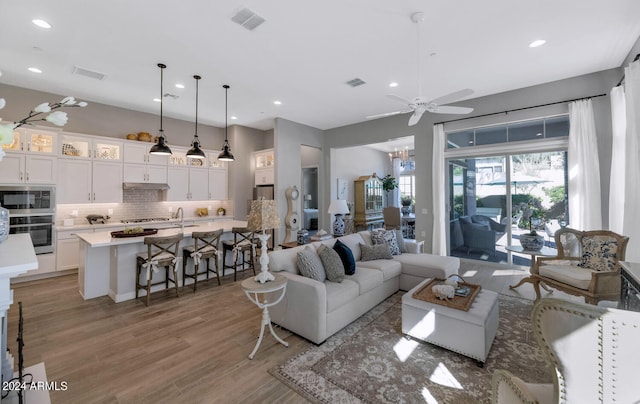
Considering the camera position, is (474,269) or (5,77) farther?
(474,269)

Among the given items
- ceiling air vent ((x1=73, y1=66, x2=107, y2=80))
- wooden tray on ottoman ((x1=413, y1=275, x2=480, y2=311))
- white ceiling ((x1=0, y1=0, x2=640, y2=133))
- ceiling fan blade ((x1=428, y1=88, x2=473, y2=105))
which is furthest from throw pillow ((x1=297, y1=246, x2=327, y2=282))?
ceiling air vent ((x1=73, y1=66, x2=107, y2=80))

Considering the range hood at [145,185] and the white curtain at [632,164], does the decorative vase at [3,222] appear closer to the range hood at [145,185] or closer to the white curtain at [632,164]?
the range hood at [145,185]

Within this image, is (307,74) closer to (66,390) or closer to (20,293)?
(66,390)

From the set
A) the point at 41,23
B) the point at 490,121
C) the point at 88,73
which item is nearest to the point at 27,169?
the point at 88,73

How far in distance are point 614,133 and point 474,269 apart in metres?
2.89

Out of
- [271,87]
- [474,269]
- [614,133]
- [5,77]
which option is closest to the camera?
[614,133]

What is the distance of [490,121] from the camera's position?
207 inches

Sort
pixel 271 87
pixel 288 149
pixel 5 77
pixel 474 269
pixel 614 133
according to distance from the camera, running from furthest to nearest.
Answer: pixel 288 149 < pixel 474 269 < pixel 271 87 < pixel 5 77 < pixel 614 133

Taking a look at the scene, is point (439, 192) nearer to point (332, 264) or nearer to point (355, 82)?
point (355, 82)

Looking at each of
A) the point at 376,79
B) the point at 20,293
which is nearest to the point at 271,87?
the point at 376,79

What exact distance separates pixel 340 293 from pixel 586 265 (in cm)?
314

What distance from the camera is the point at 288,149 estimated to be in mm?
6766

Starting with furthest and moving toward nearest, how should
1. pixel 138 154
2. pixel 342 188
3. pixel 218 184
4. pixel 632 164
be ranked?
pixel 342 188
pixel 218 184
pixel 138 154
pixel 632 164

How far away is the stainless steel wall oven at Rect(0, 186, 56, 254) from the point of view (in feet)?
14.6
